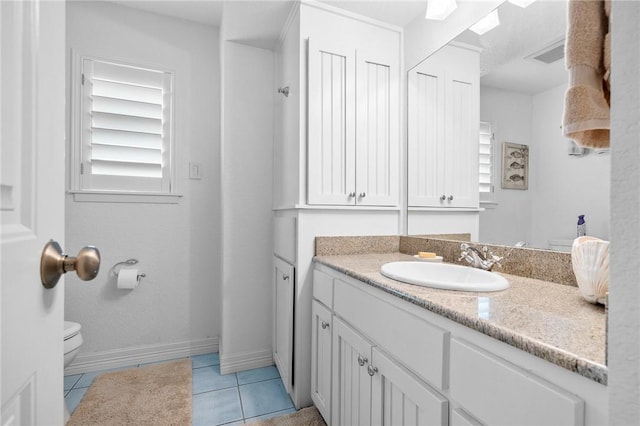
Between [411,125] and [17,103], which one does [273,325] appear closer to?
[411,125]

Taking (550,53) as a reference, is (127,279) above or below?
below

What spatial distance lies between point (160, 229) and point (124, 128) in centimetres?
73

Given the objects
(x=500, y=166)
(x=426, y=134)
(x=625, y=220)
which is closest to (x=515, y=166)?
(x=500, y=166)

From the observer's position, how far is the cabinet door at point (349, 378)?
111cm

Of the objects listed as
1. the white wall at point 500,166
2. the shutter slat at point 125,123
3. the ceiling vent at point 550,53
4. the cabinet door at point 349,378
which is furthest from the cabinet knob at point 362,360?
the shutter slat at point 125,123

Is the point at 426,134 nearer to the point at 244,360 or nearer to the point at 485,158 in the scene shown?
the point at 485,158

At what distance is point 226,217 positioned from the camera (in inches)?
80.6

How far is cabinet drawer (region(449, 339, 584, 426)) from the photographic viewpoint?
51cm

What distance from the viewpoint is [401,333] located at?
2.98 ft

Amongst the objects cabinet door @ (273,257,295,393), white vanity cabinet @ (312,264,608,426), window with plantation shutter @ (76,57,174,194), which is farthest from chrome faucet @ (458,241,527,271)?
window with plantation shutter @ (76,57,174,194)

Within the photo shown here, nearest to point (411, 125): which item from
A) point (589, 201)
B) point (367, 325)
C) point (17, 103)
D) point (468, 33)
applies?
point (468, 33)

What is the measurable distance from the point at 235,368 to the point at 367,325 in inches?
53.7

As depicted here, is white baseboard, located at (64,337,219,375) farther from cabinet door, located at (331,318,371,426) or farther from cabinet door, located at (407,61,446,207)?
cabinet door, located at (407,61,446,207)

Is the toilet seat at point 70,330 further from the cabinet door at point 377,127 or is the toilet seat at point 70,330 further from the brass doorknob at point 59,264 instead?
the cabinet door at point 377,127
